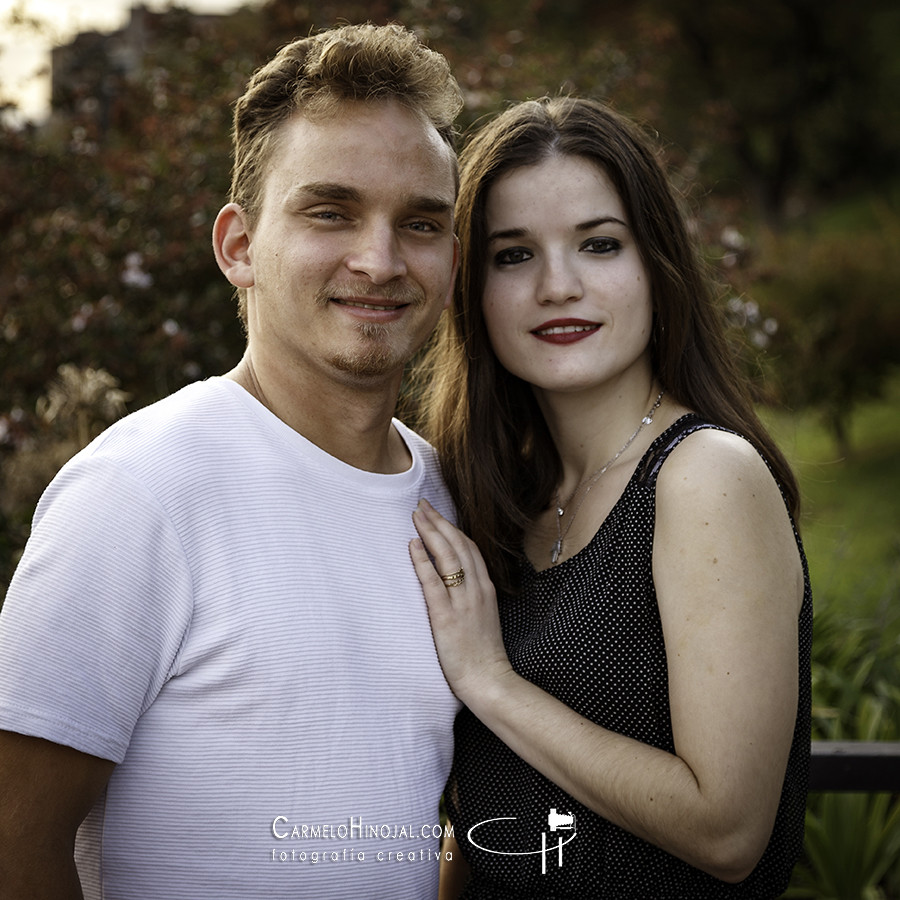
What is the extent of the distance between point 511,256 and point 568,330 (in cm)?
27

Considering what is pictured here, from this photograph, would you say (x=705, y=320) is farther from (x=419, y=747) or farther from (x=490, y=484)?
(x=419, y=747)

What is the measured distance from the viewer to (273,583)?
6.86 ft

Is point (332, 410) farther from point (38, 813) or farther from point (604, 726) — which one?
point (38, 813)

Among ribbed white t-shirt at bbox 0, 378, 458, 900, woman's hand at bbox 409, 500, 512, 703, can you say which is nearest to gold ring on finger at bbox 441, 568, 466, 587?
woman's hand at bbox 409, 500, 512, 703

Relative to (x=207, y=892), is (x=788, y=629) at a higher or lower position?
higher

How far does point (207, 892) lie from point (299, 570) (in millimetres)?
648

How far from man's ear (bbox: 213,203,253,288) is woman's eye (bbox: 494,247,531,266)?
0.66 metres

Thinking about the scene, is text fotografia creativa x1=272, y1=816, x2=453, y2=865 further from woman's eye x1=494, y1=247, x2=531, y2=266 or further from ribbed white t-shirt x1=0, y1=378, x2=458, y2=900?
woman's eye x1=494, y1=247, x2=531, y2=266

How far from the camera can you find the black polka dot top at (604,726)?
7.34ft

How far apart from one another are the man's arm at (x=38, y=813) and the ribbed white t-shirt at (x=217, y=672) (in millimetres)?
44

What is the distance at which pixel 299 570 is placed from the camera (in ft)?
7.01

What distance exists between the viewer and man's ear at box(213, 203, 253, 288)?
2.48m

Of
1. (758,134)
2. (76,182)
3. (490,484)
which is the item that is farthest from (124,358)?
(758,134)

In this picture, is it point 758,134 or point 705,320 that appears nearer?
point 705,320
